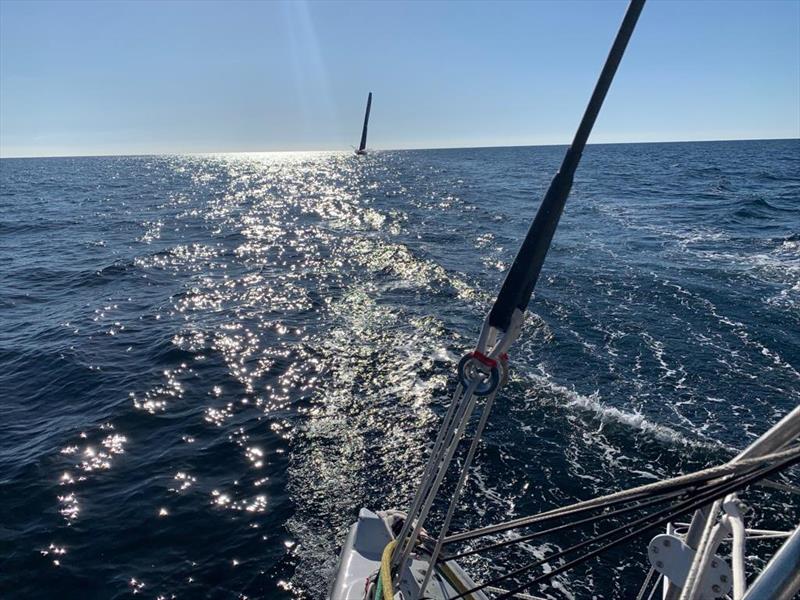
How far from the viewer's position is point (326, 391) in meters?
12.4

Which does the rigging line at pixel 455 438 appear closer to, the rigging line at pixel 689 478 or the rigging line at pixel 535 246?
the rigging line at pixel 535 246

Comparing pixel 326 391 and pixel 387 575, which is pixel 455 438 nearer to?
pixel 387 575

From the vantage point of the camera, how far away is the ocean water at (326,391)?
7910mm

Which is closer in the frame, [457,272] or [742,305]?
[742,305]

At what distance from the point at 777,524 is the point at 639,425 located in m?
2.94

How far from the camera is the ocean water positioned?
791 cm

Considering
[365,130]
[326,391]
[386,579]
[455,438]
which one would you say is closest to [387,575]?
[386,579]

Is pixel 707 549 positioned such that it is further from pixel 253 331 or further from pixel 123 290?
pixel 123 290

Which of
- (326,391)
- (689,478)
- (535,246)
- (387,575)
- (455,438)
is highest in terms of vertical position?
(535,246)

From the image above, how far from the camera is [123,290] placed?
2028cm

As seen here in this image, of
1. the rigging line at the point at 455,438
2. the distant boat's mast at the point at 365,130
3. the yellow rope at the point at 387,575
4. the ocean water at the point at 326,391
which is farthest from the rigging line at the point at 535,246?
the distant boat's mast at the point at 365,130

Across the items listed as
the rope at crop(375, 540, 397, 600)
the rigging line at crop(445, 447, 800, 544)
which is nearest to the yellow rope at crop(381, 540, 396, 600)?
the rope at crop(375, 540, 397, 600)

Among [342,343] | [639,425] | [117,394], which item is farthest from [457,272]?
[117,394]

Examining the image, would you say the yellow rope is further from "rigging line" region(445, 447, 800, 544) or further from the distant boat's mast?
the distant boat's mast
